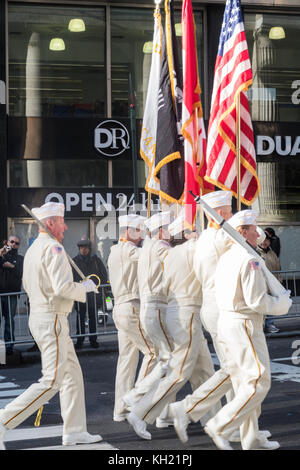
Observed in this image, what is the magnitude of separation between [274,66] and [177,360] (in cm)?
1380

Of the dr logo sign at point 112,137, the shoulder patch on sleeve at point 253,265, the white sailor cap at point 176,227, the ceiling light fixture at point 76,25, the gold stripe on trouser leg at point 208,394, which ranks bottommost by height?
the gold stripe on trouser leg at point 208,394

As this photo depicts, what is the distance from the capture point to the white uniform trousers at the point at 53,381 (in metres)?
7.23

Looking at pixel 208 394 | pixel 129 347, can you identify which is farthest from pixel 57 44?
pixel 208 394

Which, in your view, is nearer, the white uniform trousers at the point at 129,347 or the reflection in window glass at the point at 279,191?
the white uniform trousers at the point at 129,347

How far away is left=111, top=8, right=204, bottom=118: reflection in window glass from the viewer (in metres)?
19.6

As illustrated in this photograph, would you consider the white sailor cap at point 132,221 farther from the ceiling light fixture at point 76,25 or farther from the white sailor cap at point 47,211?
the ceiling light fixture at point 76,25

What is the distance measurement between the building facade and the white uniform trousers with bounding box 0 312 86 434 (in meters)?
11.3

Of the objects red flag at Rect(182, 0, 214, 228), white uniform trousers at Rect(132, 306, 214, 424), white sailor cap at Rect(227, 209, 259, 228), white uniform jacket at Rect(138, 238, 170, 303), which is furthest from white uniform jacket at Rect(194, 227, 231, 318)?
red flag at Rect(182, 0, 214, 228)

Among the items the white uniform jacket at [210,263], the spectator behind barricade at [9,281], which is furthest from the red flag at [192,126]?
the spectator behind barricade at [9,281]

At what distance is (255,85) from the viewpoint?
20.3 m

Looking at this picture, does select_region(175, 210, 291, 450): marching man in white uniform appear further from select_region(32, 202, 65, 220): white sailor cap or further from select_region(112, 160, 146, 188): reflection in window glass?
select_region(112, 160, 146, 188): reflection in window glass

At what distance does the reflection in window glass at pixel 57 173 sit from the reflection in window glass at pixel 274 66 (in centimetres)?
397

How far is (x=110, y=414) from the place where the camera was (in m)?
9.05
